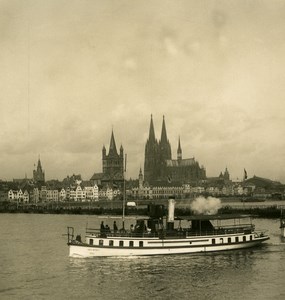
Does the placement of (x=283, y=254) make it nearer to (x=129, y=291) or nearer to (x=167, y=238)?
(x=167, y=238)

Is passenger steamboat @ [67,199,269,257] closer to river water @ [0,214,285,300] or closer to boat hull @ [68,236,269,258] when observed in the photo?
boat hull @ [68,236,269,258]

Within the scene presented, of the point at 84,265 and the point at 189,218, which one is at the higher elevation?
the point at 189,218

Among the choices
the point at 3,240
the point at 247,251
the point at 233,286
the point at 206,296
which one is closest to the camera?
the point at 206,296

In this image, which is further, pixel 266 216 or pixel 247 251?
pixel 266 216

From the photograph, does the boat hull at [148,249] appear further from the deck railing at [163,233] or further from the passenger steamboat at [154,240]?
the deck railing at [163,233]

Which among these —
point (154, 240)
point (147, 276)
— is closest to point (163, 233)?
point (154, 240)

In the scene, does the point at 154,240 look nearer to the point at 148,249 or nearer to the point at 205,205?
the point at 148,249

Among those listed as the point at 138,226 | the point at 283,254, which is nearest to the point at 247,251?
the point at 283,254

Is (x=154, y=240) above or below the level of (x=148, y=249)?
above

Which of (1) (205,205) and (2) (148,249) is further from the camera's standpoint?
(1) (205,205)

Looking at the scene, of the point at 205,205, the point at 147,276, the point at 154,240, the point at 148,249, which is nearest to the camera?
the point at 147,276
